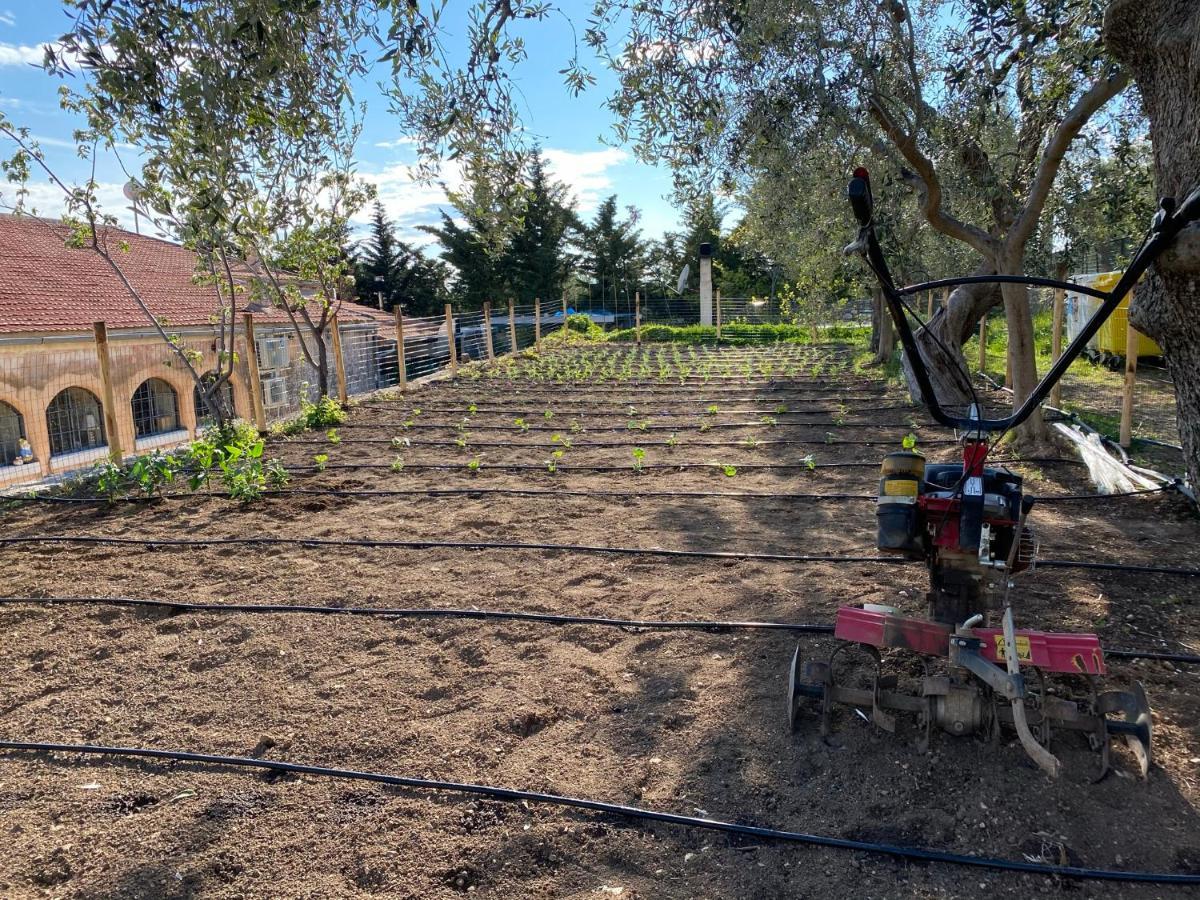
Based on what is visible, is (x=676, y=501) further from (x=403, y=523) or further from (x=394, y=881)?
(x=394, y=881)

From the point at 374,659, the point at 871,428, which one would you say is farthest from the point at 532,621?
the point at 871,428

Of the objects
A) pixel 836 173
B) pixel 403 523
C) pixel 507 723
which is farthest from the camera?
pixel 836 173

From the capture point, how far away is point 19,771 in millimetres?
2957

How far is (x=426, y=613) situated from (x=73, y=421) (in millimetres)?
13575

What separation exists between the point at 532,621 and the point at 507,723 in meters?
1.02

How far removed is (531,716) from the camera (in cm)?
321

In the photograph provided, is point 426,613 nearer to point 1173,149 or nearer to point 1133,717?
point 1133,717

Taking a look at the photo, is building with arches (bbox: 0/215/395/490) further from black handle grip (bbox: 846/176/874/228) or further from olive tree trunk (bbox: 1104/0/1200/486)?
olive tree trunk (bbox: 1104/0/1200/486)

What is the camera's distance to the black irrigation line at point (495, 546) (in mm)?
4531

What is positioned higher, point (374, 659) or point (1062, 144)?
point (1062, 144)

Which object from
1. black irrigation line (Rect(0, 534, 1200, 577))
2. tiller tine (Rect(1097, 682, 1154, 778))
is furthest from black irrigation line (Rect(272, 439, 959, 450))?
tiller tine (Rect(1097, 682, 1154, 778))

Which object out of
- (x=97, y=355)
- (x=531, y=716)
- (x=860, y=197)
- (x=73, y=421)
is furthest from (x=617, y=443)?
(x=73, y=421)

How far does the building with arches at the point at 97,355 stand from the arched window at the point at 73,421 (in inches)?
0.9

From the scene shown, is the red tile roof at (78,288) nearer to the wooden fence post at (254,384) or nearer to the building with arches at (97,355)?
the building with arches at (97,355)
